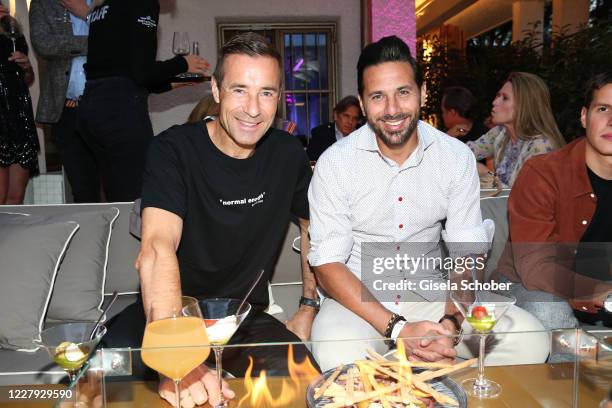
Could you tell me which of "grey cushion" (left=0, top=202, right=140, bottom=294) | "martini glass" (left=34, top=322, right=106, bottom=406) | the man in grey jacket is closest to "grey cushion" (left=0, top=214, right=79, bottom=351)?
"grey cushion" (left=0, top=202, right=140, bottom=294)

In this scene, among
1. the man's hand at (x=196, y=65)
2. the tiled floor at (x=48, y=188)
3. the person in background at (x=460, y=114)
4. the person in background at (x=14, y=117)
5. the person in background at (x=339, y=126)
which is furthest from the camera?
the person in background at (x=339, y=126)

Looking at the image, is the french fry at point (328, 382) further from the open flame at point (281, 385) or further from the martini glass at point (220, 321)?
the martini glass at point (220, 321)

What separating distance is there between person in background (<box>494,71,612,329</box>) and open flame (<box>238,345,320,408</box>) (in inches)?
46.5

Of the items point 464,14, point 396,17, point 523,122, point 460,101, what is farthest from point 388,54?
point 464,14

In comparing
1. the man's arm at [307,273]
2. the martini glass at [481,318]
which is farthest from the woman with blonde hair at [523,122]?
the martini glass at [481,318]

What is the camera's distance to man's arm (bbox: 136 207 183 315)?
5.09 ft

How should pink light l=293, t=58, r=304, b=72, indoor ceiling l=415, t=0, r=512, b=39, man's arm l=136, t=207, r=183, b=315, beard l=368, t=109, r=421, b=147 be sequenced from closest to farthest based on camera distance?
man's arm l=136, t=207, r=183, b=315
beard l=368, t=109, r=421, b=147
pink light l=293, t=58, r=304, b=72
indoor ceiling l=415, t=0, r=512, b=39

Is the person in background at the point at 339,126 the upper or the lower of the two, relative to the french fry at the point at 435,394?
upper

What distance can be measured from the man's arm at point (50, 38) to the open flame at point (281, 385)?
2621 mm

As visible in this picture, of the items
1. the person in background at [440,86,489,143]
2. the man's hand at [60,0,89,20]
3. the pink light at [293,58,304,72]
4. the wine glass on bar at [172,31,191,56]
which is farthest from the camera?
the pink light at [293,58,304,72]

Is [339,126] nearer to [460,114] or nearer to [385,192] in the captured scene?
[460,114]

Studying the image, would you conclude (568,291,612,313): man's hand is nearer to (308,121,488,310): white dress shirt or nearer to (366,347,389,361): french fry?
(308,121,488,310): white dress shirt

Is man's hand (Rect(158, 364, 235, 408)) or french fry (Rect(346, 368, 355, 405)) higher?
french fry (Rect(346, 368, 355, 405))

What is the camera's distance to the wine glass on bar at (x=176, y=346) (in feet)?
3.77
